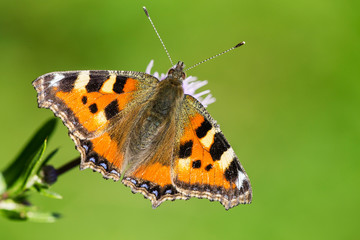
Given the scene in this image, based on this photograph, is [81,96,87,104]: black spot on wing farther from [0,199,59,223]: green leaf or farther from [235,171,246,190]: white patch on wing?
[235,171,246,190]: white patch on wing

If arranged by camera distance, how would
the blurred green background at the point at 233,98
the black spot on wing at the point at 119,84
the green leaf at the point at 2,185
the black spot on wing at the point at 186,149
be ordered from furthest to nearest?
the blurred green background at the point at 233,98 < the black spot on wing at the point at 119,84 < the black spot on wing at the point at 186,149 < the green leaf at the point at 2,185

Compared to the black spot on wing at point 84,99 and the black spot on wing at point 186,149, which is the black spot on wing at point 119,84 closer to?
the black spot on wing at point 84,99

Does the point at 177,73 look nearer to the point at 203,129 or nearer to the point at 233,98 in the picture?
the point at 203,129

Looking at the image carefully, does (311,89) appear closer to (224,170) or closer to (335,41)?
(335,41)

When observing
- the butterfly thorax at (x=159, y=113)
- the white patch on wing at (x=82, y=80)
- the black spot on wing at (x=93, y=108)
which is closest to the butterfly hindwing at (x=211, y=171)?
the butterfly thorax at (x=159, y=113)

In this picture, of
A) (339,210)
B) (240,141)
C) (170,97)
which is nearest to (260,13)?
(240,141)

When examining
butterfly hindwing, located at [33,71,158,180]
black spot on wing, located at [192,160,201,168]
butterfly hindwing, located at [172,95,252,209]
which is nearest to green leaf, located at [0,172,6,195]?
butterfly hindwing, located at [33,71,158,180]

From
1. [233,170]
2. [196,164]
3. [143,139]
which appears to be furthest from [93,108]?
[233,170]
